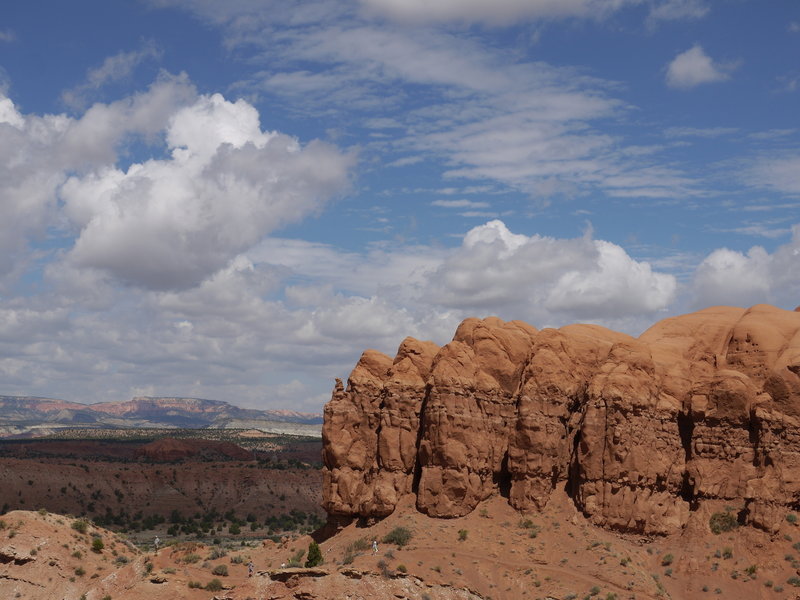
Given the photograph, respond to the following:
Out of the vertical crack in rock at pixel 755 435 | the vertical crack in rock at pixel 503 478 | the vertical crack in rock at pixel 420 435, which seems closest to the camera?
the vertical crack in rock at pixel 755 435

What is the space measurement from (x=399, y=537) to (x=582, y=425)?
39.4 feet

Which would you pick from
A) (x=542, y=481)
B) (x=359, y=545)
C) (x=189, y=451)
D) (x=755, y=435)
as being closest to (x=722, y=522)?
(x=755, y=435)

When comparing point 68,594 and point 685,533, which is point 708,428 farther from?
point 68,594

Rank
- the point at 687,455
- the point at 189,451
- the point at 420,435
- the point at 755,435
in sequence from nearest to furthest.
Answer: the point at 755,435 < the point at 687,455 < the point at 420,435 < the point at 189,451

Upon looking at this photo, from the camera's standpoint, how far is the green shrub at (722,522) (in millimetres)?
55469

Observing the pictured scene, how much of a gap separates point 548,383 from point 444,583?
14035mm

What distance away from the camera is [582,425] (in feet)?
189

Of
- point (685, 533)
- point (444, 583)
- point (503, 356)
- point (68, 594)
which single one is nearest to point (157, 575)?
point (68, 594)

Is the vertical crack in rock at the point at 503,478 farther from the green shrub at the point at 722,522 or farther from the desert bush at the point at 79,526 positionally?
the desert bush at the point at 79,526

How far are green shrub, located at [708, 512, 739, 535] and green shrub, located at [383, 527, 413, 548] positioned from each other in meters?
16.4

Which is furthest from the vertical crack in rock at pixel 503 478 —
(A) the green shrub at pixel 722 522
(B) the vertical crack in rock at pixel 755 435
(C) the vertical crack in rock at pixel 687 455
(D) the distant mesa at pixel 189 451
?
(D) the distant mesa at pixel 189 451

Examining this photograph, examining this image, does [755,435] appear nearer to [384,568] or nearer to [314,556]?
[384,568]

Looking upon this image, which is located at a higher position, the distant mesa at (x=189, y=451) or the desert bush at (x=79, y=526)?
the distant mesa at (x=189, y=451)

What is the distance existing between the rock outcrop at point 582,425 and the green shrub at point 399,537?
3013 mm
